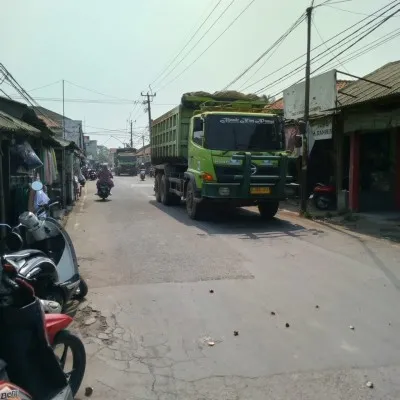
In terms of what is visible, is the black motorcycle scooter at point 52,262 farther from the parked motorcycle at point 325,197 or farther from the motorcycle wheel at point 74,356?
the parked motorcycle at point 325,197

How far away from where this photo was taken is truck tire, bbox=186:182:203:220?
468 inches

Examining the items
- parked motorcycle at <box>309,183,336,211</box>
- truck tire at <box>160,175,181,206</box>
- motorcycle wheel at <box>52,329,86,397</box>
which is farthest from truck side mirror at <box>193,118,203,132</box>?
motorcycle wheel at <box>52,329,86,397</box>

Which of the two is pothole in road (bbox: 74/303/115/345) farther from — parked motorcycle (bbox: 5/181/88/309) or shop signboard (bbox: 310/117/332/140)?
shop signboard (bbox: 310/117/332/140)

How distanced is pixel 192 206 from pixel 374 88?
20.6 ft

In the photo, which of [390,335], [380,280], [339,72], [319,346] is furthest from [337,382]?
[339,72]

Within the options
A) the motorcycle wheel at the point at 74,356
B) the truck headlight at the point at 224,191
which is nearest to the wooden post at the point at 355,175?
the truck headlight at the point at 224,191

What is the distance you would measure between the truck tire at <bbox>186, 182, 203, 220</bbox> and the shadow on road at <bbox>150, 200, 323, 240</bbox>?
0.18m

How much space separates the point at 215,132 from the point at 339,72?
4.70 meters

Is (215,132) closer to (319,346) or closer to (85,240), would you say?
(85,240)

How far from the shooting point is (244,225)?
11.3 meters

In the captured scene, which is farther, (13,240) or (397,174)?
(397,174)

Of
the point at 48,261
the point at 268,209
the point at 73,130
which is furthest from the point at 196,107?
the point at 73,130

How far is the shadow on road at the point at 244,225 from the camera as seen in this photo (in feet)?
33.2

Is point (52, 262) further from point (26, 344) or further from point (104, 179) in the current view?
point (104, 179)
